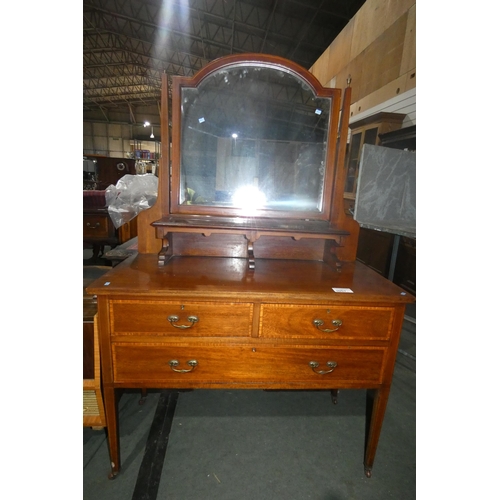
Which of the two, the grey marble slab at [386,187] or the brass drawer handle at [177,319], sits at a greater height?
the grey marble slab at [386,187]

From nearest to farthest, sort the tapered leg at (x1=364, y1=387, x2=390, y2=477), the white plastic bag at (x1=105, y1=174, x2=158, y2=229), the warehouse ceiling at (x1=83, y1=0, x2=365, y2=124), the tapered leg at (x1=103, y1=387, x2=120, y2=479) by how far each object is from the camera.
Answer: the tapered leg at (x1=103, y1=387, x2=120, y2=479) → the tapered leg at (x1=364, y1=387, x2=390, y2=477) → the white plastic bag at (x1=105, y1=174, x2=158, y2=229) → the warehouse ceiling at (x1=83, y1=0, x2=365, y2=124)

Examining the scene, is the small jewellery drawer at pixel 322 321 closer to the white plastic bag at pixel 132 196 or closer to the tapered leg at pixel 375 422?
the tapered leg at pixel 375 422

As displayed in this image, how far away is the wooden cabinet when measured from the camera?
120 cm

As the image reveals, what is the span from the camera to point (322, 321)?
1224mm

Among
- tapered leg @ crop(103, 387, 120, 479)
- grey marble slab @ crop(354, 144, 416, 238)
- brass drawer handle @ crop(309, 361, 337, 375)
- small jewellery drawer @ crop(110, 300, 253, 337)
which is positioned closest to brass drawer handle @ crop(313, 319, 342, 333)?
brass drawer handle @ crop(309, 361, 337, 375)

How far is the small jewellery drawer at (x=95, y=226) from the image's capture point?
342 centimetres

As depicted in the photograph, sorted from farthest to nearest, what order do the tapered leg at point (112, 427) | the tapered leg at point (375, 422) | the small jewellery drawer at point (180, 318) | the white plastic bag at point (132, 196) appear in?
1. the white plastic bag at point (132, 196)
2. the tapered leg at point (375, 422)
3. the tapered leg at point (112, 427)
4. the small jewellery drawer at point (180, 318)

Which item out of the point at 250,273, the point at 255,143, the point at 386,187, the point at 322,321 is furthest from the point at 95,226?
the point at 386,187

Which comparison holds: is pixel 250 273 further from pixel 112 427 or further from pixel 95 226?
→ pixel 95 226

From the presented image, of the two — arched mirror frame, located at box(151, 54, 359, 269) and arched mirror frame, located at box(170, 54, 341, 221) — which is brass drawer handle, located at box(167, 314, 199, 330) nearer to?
arched mirror frame, located at box(151, 54, 359, 269)

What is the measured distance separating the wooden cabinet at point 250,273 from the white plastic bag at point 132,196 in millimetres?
1242

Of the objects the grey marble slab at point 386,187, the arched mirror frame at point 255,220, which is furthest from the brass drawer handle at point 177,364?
the grey marble slab at point 386,187

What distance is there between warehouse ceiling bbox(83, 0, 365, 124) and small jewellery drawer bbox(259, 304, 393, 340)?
20.7 ft
